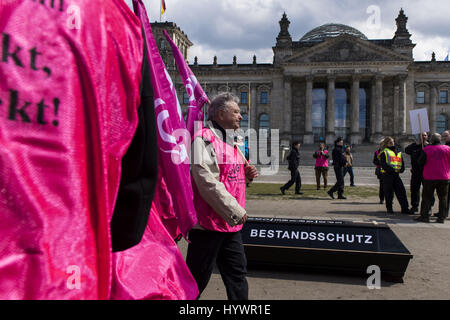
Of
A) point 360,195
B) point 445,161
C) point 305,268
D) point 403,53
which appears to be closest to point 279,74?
point 403,53

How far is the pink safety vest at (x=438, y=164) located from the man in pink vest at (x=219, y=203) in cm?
670

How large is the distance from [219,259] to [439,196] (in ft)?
22.8

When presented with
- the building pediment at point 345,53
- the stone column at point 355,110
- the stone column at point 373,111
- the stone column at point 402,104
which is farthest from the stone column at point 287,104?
the stone column at point 402,104

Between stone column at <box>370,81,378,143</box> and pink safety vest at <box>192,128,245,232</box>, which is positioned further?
stone column at <box>370,81,378,143</box>

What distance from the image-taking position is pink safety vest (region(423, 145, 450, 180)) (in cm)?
781

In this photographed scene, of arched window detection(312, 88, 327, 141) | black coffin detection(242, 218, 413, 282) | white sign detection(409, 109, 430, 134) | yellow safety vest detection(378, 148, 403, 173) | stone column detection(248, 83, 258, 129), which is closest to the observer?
black coffin detection(242, 218, 413, 282)

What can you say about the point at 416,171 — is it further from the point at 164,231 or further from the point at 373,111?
the point at 373,111

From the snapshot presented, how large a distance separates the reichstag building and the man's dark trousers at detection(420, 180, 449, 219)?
4076 centimetres

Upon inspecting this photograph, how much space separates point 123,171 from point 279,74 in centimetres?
5425

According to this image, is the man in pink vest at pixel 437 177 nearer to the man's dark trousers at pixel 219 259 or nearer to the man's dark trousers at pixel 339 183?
the man's dark trousers at pixel 339 183

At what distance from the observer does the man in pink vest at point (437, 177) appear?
7773 mm

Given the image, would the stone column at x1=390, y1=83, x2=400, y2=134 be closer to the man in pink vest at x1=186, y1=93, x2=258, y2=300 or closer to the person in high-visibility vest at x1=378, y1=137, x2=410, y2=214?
the person in high-visibility vest at x1=378, y1=137, x2=410, y2=214

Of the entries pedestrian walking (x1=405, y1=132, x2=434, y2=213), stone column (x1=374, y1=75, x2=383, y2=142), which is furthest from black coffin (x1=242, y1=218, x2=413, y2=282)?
stone column (x1=374, y1=75, x2=383, y2=142)
